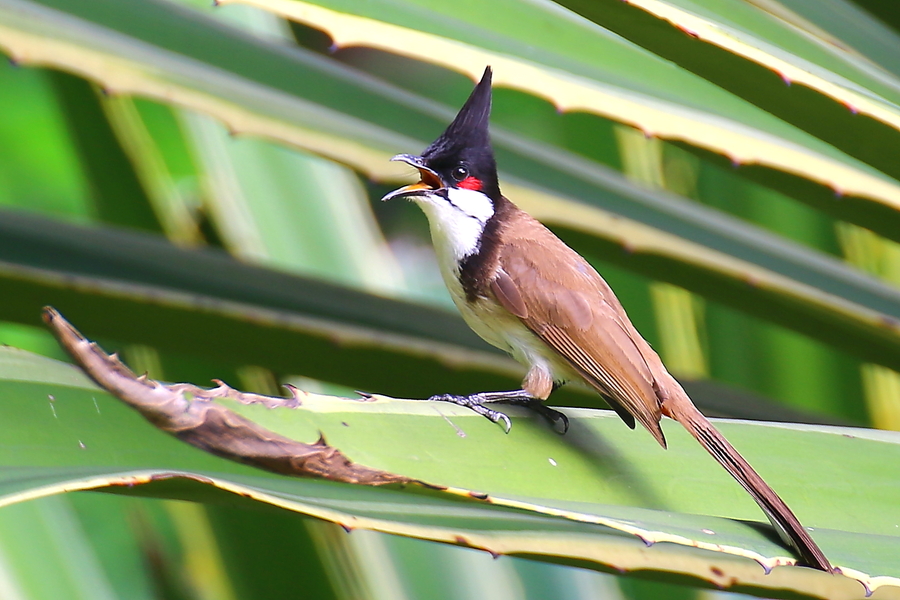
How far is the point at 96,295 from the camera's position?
55.0 inches

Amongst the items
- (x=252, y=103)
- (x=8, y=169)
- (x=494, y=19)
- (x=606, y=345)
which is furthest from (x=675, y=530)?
(x=8, y=169)

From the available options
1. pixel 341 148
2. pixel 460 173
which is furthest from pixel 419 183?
pixel 341 148

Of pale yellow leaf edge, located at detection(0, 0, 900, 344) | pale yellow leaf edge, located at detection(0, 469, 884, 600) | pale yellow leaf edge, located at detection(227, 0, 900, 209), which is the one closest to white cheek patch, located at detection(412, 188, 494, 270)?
pale yellow leaf edge, located at detection(0, 0, 900, 344)

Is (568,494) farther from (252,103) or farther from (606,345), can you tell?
(252,103)

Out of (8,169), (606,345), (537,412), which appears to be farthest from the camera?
(8,169)

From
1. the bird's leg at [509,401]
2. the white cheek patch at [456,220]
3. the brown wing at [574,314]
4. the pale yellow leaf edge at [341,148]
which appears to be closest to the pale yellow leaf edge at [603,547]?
the bird's leg at [509,401]

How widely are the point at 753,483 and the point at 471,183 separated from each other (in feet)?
2.94

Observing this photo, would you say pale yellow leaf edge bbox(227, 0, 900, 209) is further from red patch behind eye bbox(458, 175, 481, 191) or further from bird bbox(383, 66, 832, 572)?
red patch behind eye bbox(458, 175, 481, 191)

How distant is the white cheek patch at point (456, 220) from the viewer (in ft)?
5.43

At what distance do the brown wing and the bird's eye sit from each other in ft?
0.55

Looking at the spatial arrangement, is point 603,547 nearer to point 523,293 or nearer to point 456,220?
point 523,293

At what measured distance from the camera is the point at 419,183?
1790 mm

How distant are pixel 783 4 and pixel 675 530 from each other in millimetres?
951

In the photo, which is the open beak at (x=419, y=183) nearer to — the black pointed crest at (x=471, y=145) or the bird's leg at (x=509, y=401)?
the black pointed crest at (x=471, y=145)
